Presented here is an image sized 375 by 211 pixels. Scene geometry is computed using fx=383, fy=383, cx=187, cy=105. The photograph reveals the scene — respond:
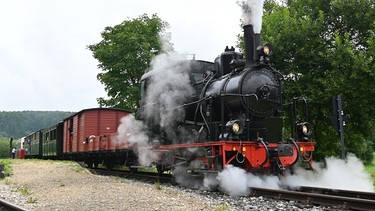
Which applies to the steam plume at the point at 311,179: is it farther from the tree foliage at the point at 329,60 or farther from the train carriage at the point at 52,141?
the train carriage at the point at 52,141

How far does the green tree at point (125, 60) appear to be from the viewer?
27.3 m

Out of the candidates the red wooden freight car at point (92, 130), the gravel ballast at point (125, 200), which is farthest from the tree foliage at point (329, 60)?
the red wooden freight car at point (92, 130)

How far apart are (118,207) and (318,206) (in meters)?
3.62

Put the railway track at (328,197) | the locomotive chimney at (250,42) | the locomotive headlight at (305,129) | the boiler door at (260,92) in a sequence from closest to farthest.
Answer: the railway track at (328,197) < the boiler door at (260,92) < the locomotive chimney at (250,42) < the locomotive headlight at (305,129)

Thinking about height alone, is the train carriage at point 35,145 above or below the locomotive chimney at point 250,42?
below

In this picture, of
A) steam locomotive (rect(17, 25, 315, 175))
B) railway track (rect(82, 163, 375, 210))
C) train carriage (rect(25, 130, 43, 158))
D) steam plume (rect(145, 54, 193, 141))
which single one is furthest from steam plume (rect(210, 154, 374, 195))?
train carriage (rect(25, 130, 43, 158))

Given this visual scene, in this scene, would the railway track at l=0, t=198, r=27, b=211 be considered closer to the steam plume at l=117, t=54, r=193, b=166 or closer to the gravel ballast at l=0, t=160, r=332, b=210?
the gravel ballast at l=0, t=160, r=332, b=210

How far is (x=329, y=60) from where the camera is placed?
13.7 m

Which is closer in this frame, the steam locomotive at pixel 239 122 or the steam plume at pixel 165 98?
the steam locomotive at pixel 239 122

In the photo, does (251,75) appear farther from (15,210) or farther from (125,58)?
(125,58)

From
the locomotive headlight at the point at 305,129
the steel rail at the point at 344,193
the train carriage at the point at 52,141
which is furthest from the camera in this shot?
the train carriage at the point at 52,141

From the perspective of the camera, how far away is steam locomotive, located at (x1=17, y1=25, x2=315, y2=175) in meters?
9.05

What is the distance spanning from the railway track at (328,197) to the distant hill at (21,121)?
13000 centimetres

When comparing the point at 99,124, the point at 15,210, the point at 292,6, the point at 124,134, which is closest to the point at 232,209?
the point at 15,210
